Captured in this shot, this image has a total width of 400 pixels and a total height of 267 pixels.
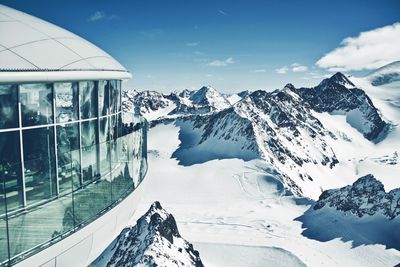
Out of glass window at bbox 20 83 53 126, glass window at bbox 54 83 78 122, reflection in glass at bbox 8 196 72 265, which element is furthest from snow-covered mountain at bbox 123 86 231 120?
reflection in glass at bbox 8 196 72 265

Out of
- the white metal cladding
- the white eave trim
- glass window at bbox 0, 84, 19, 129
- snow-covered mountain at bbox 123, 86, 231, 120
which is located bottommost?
snow-covered mountain at bbox 123, 86, 231, 120

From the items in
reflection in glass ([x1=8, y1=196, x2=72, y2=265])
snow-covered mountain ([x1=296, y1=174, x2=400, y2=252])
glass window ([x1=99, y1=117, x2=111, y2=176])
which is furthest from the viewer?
snow-covered mountain ([x1=296, y1=174, x2=400, y2=252])

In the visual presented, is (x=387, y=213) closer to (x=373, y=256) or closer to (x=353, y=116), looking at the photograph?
(x=373, y=256)

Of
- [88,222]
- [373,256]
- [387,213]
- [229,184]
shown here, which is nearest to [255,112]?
[229,184]

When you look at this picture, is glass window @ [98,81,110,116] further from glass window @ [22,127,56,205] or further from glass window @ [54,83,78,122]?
glass window @ [22,127,56,205]

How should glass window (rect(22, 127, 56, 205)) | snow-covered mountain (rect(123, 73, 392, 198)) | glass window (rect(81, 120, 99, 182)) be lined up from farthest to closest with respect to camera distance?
snow-covered mountain (rect(123, 73, 392, 198)) < glass window (rect(81, 120, 99, 182)) < glass window (rect(22, 127, 56, 205))

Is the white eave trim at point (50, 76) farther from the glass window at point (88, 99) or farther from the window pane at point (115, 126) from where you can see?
the window pane at point (115, 126)

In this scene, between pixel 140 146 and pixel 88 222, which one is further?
pixel 140 146
